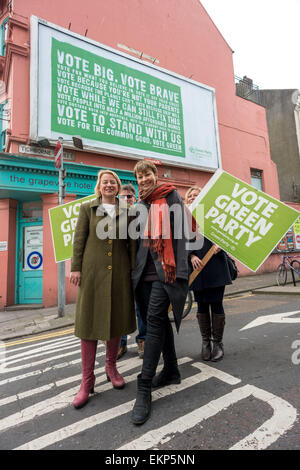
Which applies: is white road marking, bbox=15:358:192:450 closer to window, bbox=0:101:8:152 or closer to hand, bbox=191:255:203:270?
hand, bbox=191:255:203:270

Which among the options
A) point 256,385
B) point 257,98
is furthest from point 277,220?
point 257,98

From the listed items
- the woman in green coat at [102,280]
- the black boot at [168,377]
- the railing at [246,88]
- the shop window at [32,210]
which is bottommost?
the black boot at [168,377]

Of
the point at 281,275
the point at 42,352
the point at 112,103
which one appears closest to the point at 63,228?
the point at 42,352

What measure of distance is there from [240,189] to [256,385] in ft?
6.55

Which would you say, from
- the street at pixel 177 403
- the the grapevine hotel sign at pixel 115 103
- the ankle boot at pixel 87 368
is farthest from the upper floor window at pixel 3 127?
the ankle boot at pixel 87 368

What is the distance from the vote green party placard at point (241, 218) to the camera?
295cm

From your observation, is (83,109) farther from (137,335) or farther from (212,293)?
(212,293)

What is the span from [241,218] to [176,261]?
1.18 m

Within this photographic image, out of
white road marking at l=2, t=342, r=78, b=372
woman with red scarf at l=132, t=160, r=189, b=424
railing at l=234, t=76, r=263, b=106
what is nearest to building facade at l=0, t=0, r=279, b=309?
railing at l=234, t=76, r=263, b=106

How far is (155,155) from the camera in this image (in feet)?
34.8

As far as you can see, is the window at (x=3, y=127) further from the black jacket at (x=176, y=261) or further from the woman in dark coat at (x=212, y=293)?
the woman in dark coat at (x=212, y=293)

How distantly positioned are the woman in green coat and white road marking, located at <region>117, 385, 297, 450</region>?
2.43ft

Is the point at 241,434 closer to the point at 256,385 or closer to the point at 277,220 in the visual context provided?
the point at 256,385

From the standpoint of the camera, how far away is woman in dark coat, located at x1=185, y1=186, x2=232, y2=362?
298 cm
